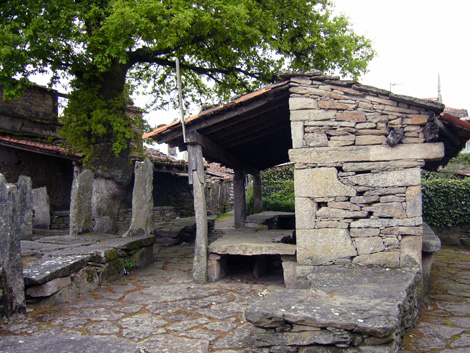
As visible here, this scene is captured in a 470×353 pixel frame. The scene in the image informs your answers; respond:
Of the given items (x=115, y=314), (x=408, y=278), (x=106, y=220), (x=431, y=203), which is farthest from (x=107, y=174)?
(x=431, y=203)

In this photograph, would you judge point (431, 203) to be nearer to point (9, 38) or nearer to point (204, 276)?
point (204, 276)

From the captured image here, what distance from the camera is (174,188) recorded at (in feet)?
57.1

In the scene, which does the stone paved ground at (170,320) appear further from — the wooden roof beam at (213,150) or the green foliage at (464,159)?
the green foliage at (464,159)

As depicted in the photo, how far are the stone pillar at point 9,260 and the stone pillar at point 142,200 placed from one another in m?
3.10

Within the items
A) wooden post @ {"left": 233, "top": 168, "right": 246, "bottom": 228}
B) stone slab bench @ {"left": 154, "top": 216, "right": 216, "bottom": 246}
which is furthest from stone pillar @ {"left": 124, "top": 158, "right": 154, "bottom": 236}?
stone slab bench @ {"left": 154, "top": 216, "right": 216, "bottom": 246}

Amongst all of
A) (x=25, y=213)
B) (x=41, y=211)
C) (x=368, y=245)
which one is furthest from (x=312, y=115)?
(x=41, y=211)

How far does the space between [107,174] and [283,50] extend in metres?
5.72

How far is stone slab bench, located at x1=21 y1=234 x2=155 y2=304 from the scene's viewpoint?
4.80 m

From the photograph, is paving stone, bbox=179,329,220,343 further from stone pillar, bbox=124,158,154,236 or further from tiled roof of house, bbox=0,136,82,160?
tiled roof of house, bbox=0,136,82,160

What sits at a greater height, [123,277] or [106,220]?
[106,220]

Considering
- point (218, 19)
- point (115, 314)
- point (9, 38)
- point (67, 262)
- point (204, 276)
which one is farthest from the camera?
point (218, 19)

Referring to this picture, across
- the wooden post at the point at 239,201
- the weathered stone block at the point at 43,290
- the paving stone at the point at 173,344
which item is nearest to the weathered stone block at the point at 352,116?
the paving stone at the point at 173,344

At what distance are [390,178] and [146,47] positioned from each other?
7.03 meters

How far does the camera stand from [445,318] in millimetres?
4609
